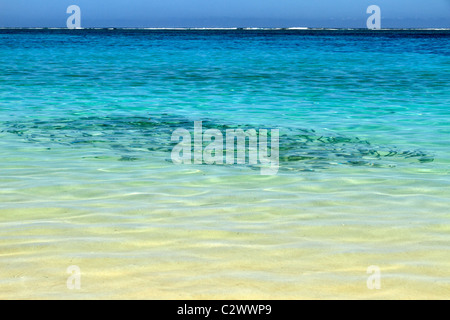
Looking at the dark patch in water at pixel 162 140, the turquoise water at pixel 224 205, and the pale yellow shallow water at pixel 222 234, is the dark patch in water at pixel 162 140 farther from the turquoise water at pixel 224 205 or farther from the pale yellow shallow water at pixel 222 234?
the pale yellow shallow water at pixel 222 234

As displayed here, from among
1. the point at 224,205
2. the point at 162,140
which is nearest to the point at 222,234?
the point at 224,205

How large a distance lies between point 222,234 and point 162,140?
3982 mm

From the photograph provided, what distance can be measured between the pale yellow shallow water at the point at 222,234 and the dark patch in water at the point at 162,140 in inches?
27.5

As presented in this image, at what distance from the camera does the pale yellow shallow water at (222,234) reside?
10.8 ft

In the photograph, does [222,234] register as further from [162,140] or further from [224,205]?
[162,140]

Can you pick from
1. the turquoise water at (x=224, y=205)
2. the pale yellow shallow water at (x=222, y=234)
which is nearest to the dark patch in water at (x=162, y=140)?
the turquoise water at (x=224, y=205)

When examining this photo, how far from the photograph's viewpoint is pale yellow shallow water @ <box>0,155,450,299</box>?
3279mm

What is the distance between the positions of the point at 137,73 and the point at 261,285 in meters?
17.6

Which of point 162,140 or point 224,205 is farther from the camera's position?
point 162,140

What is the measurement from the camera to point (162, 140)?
26.2 feet

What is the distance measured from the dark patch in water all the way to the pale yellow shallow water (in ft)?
2.29

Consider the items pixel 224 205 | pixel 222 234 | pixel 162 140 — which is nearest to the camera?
pixel 222 234

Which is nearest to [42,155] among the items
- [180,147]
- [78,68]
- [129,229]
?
[180,147]

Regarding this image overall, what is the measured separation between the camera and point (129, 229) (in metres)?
4.22
